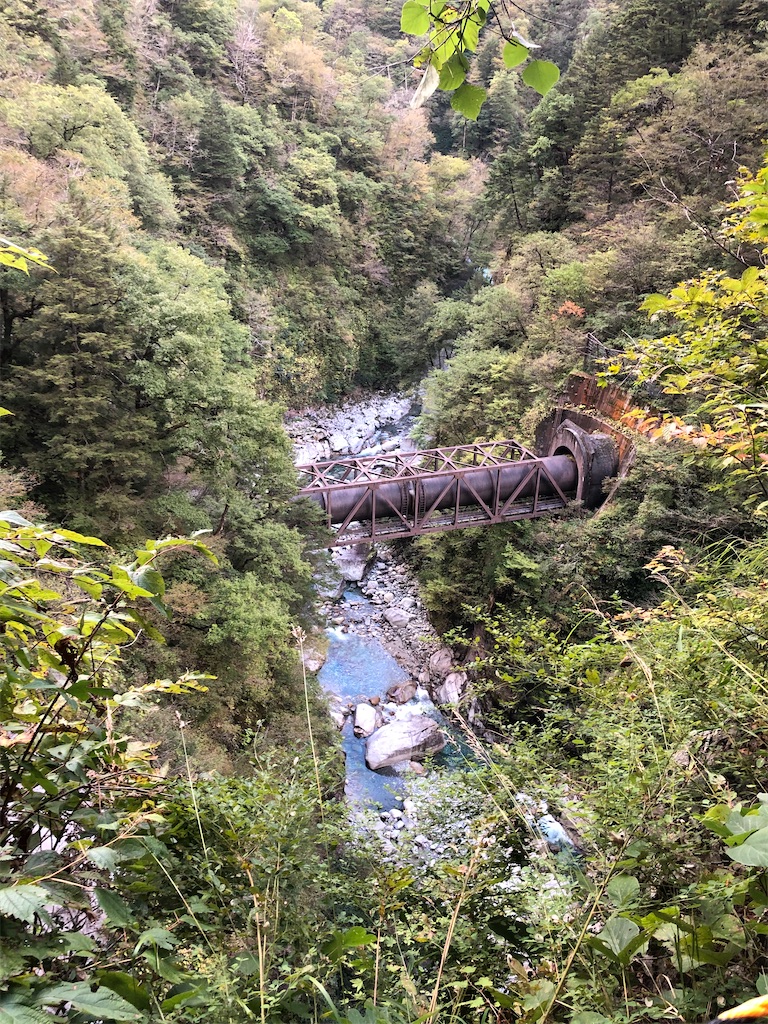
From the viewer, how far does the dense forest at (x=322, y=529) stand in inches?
45.2

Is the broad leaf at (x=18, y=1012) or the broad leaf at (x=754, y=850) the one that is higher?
the broad leaf at (x=754, y=850)

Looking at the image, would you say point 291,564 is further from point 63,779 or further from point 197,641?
point 63,779

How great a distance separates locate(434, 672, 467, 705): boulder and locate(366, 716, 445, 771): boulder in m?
0.96

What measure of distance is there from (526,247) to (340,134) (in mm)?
13963

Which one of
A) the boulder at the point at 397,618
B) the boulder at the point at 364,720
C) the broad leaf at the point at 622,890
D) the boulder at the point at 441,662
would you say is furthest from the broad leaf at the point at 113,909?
the boulder at the point at 397,618

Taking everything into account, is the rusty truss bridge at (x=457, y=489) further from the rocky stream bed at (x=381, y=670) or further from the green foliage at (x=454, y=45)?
the green foliage at (x=454, y=45)

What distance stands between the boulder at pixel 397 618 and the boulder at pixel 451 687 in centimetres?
262

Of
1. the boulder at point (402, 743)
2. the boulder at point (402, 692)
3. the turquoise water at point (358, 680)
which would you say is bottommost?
the turquoise water at point (358, 680)

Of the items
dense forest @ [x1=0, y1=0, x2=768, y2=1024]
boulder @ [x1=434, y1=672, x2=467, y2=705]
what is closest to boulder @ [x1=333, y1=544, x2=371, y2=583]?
dense forest @ [x1=0, y1=0, x2=768, y2=1024]

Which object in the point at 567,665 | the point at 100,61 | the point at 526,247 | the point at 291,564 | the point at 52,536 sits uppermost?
the point at 100,61

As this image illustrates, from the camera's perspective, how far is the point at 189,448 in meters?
9.17

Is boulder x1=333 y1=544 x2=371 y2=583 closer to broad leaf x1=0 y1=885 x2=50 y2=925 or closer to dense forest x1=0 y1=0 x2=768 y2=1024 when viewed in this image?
dense forest x1=0 y1=0 x2=768 y2=1024

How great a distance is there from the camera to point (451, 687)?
41.2ft

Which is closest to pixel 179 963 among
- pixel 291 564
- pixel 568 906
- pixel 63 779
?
pixel 63 779
